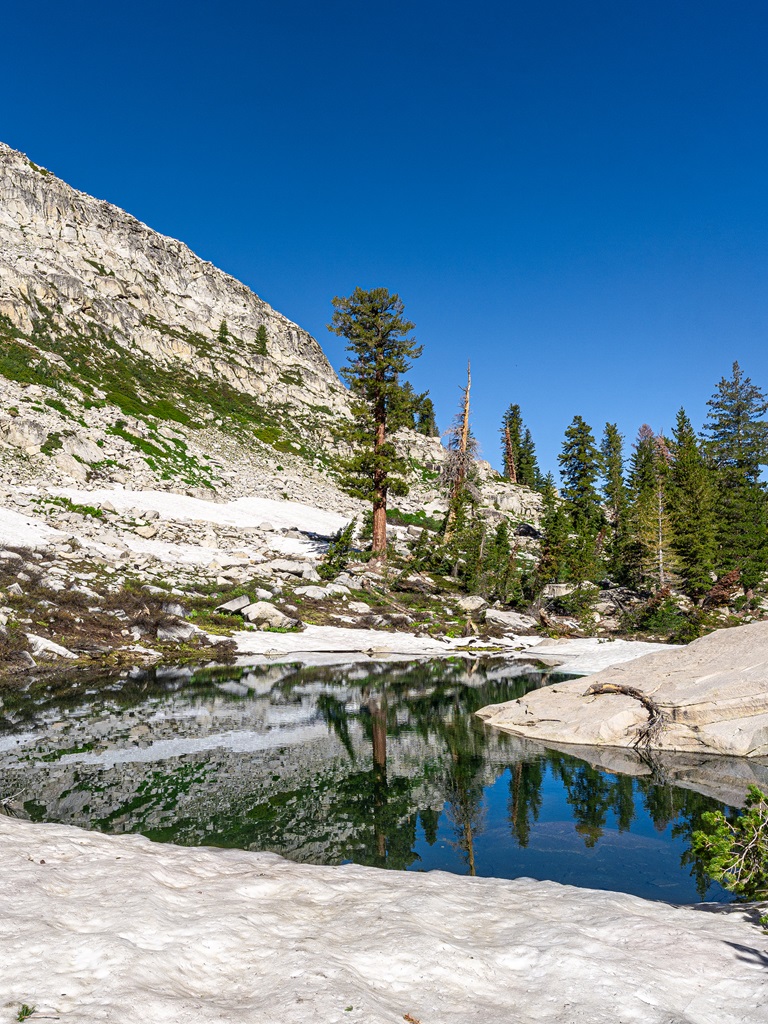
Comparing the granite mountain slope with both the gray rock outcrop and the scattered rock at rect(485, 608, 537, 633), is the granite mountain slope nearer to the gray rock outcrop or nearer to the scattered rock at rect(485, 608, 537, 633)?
the scattered rock at rect(485, 608, 537, 633)

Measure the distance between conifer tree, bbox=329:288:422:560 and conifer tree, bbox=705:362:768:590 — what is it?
91.2ft

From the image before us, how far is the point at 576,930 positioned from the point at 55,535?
32827 millimetres

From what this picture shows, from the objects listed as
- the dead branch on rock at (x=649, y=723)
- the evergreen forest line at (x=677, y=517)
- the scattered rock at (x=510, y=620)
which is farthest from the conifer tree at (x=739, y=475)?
the dead branch on rock at (x=649, y=723)

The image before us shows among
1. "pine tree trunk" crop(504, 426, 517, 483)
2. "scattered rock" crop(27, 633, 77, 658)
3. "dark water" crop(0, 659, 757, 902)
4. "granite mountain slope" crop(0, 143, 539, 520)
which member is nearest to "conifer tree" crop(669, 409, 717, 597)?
"granite mountain slope" crop(0, 143, 539, 520)

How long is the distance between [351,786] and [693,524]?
40.8m

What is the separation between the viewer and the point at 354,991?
4.40m

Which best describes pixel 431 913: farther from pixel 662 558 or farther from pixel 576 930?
pixel 662 558

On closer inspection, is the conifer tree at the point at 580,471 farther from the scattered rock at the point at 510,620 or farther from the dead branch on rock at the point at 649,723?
the dead branch on rock at the point at 649,723

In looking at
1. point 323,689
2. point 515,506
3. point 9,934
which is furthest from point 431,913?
point 515,506

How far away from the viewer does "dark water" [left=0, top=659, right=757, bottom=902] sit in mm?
9117

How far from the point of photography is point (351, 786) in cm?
1206

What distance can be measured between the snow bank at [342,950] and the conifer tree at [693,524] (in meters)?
41.3

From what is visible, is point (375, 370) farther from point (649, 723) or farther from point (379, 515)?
point (649, 723)

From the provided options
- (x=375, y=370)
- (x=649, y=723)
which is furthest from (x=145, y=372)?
(x=649, y=723)
